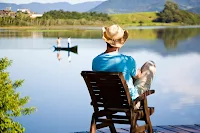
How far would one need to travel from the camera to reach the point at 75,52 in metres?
32.3

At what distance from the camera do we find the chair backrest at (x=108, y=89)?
4434 mm

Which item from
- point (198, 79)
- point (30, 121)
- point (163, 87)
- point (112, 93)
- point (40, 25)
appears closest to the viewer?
point (112, 93)

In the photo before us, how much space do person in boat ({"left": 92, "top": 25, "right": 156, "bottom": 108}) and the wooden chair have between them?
0.11 metres

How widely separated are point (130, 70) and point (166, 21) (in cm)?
11742

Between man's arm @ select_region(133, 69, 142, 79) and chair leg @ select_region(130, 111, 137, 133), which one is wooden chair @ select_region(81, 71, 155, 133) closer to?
chair leg @ select_region(130, 111, 137, 133)

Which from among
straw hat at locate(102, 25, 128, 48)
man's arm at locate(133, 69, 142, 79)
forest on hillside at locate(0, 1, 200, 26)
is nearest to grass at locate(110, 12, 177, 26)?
forest on hillside at locate(0, 1, 200, 26)

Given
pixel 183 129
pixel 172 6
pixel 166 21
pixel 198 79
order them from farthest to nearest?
pixel 172 6
pixel 166 21
pixel 198 79
pixel 183 129

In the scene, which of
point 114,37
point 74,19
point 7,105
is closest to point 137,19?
point 74,19

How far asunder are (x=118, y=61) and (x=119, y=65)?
0.04m

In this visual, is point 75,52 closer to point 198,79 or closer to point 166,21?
point 198,79

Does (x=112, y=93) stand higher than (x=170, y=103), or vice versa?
(x=112, y=93)

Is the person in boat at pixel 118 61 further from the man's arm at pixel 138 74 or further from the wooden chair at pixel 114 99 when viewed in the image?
the wooden chair at pixel 114 99

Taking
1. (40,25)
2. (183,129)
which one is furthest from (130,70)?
(40,25)

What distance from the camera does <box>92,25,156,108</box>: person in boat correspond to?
4566 mm
